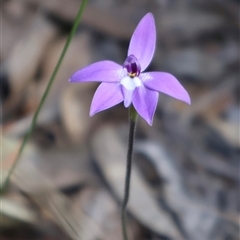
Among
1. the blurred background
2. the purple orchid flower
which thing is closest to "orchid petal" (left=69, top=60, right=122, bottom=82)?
the purple orchid flower

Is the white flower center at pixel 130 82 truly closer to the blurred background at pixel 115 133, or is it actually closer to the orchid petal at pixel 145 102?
the orchid petal at pixel 145 102

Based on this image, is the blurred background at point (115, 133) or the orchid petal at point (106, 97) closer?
the orchid petal at point (106, 97)

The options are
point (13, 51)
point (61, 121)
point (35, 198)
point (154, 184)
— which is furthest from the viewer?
point (13, 51)

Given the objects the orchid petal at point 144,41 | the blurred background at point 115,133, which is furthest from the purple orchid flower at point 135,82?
the blurred background at point 115,133

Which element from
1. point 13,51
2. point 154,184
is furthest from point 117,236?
point 13,51

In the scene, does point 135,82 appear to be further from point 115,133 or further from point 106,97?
point 115,133

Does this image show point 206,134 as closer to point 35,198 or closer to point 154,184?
point 154,184

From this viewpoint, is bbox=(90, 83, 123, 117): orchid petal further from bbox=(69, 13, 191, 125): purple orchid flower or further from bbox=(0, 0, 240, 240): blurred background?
bbox=(0, 0, 240, 240): blurred background
